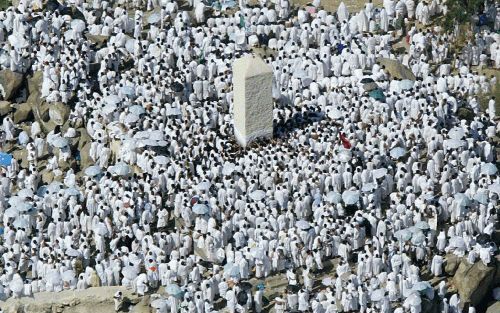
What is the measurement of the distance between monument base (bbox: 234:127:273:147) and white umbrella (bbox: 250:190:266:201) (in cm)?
313

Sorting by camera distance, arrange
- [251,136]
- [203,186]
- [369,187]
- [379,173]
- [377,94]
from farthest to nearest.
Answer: [377,94] < [251,136] < [379,173] < [203,186] < [369,187]

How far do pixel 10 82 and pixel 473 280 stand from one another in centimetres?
1933

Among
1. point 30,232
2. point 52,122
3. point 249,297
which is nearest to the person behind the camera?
point 249,297

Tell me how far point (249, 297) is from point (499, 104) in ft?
48.1

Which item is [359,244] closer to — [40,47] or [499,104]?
[499,104]

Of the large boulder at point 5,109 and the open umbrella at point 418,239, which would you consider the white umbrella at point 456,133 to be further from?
the large boulder at point 5,109

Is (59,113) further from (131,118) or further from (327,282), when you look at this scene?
(327,282)

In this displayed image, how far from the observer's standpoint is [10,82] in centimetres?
6544

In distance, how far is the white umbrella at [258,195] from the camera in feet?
190

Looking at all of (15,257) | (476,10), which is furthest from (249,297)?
(476,10)

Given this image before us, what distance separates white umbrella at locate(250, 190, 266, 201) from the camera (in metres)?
58.1

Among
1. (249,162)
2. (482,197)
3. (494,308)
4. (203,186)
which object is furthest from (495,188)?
(203,186)

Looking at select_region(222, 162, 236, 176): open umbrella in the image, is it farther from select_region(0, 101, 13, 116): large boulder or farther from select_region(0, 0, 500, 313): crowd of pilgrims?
select_region(0, 101, 13, 116): large boulder

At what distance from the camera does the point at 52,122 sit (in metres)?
64.2
